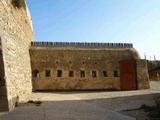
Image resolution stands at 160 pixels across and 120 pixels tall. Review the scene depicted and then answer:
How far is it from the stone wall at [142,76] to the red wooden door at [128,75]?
1.11 ft

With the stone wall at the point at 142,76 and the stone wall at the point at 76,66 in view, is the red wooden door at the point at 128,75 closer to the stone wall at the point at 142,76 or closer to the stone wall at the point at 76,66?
the stone wall at the point at 142,76

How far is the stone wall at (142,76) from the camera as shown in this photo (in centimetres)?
2198

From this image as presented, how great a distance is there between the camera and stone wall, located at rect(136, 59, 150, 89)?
22.0 meters

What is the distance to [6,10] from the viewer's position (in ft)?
31.6

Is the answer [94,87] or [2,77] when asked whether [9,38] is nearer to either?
[2,77]

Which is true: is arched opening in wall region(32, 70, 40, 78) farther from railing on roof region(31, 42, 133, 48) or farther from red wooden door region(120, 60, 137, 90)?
red wooden door region(120, 60, 137, 90)

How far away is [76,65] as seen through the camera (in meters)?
22.4

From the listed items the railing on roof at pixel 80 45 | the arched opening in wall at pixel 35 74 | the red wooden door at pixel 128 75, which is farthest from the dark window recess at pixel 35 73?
the red wooden door at pixel 128 75

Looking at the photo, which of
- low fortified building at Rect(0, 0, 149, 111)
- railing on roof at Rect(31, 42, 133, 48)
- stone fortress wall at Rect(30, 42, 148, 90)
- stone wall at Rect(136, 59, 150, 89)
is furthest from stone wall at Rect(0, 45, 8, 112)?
stone wall at Rect(136, 59, 150, 89)

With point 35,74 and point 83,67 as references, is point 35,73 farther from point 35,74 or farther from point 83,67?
point 83,67

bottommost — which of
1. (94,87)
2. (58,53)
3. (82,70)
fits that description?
(94,87)

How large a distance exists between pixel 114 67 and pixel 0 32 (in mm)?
15714

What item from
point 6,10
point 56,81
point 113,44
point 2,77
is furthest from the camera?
point 113,44

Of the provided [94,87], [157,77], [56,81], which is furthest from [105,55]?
[157,77]
